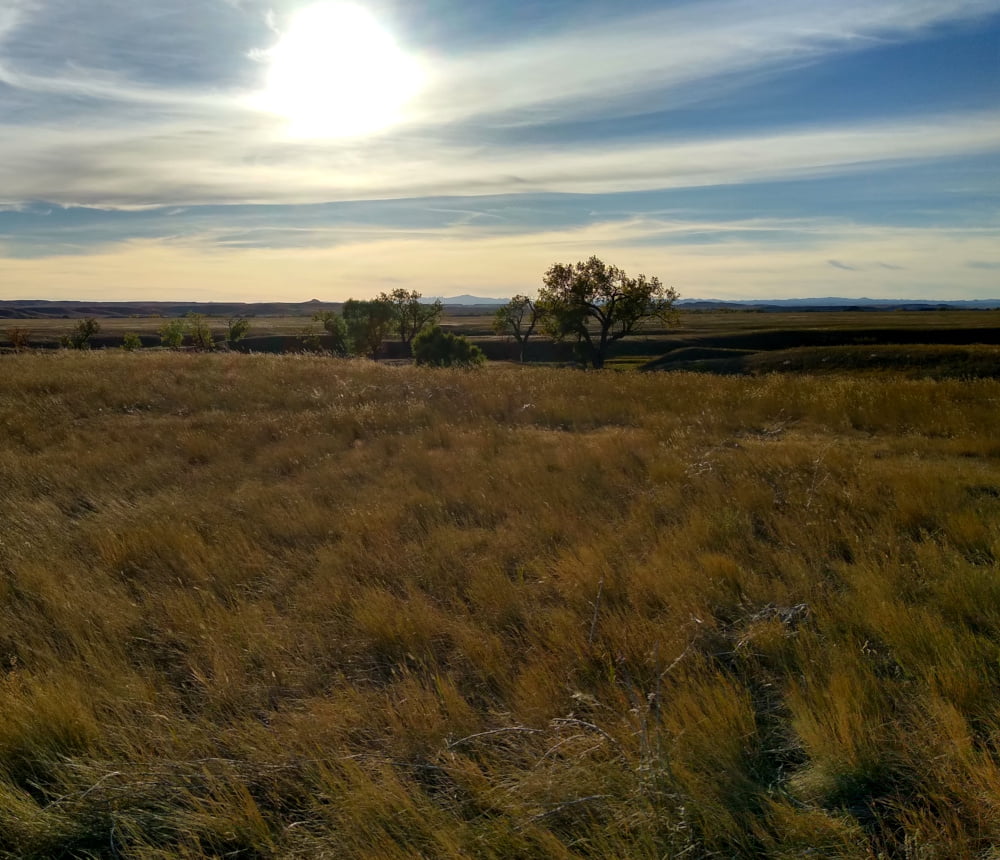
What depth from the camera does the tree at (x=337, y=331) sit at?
291ft

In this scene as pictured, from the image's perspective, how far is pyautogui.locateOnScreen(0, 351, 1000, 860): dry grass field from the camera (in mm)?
2645

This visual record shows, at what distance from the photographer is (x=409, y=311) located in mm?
92250

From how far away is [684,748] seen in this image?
2.93m

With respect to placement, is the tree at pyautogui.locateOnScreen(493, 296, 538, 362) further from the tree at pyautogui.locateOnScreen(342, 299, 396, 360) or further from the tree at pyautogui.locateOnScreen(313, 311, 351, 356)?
the tree at pyautogui.locateOnScreen(313, 311, 351, 356)

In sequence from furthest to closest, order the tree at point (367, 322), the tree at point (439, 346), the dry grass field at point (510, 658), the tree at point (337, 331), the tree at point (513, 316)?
1. the tree at point (337, 331)
2. the tree at point (367, 322)
3. the tree at point (513, 316)
4. the tree at point (439, 346)
5. the dry grass field at point (510, 658)

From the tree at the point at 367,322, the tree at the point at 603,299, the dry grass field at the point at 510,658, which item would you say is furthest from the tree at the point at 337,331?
the dry grass field at the point at 510,658

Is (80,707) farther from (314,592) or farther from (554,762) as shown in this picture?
(554,762)

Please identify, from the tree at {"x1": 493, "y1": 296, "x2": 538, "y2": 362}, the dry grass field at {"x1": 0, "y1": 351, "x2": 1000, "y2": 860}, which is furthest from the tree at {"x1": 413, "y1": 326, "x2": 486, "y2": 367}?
the dry grass field at {"x1": 0, "y1": 351, "x2": 1000, "y2": 860}

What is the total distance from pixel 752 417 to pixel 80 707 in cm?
1076

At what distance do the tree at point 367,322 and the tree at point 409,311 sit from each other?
37.9 inches

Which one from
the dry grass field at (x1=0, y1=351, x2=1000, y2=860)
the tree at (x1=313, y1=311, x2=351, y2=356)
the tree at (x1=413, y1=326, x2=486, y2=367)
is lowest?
the dry grass field at (x1=0, y1=351, x2=1000, y2=860)

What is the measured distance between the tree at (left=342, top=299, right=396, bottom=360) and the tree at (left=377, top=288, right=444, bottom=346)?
96cm

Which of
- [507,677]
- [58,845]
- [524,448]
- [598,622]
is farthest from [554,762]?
[524,448]

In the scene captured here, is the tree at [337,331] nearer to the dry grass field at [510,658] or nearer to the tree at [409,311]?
the tree at [409,311]
